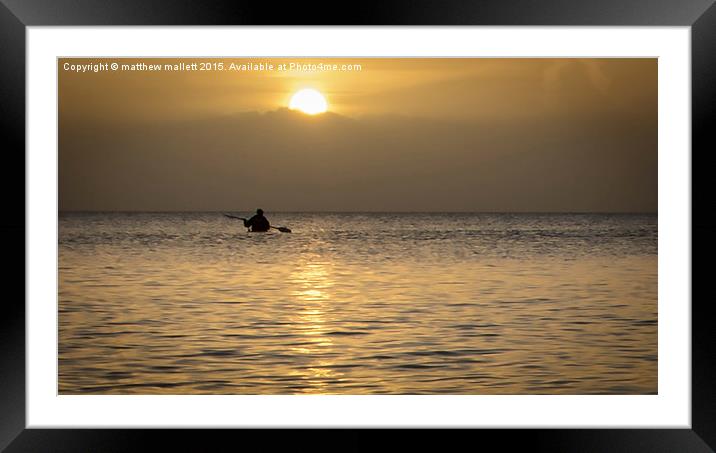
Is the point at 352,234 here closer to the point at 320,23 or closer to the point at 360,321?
the point at 360,321

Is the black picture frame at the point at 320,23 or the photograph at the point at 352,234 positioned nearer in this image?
the black picture frame at the point at 320,23

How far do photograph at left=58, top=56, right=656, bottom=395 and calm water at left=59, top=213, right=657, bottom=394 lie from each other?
0.13ft

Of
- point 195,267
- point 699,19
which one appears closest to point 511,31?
point 699,19

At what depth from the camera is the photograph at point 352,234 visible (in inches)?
250

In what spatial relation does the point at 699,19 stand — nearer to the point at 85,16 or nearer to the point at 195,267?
the point at 85,16

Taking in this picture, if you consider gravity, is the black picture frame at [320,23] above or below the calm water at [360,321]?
above

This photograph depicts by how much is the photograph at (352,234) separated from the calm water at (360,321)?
0.13ft

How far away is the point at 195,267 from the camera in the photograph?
1734cm

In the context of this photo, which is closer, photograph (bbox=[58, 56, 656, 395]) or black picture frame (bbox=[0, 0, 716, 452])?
black picture frame (bbox=[0, 0, 716, 452])

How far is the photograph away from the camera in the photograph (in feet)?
20.9

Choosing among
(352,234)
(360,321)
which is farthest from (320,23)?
(352,234)

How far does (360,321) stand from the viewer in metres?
8.53

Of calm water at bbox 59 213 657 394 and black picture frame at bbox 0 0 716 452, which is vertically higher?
black picture frame at bbox 0 0 716 452

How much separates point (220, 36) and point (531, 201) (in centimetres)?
3246
